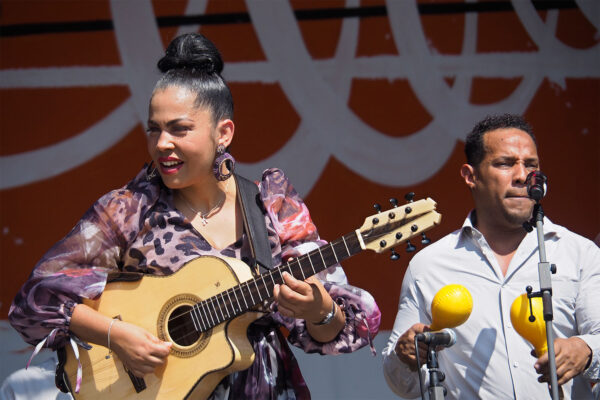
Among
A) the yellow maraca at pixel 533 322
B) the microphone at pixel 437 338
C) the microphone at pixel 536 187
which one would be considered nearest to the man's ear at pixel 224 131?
the microphone at pixel 437 338

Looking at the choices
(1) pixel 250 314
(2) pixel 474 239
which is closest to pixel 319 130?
(2) pixel 474 239

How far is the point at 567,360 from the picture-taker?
3010 mm

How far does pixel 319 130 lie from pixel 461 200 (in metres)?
0.88

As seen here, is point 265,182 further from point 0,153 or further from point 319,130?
point 0,153

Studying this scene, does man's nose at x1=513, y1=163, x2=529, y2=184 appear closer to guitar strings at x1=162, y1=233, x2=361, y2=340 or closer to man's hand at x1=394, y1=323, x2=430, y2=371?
man's hand at x1=394, y1=323, x2=430, y2=371

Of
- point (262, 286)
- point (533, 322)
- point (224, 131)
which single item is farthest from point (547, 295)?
point (224, 131)

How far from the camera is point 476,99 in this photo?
15.1 ft

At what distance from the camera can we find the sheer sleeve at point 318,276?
9.53 ft

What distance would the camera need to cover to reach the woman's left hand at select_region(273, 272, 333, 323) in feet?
8.94

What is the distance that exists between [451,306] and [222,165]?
Result: 983 millimetres

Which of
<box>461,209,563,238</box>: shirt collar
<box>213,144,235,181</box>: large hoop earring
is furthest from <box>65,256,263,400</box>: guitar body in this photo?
<box>461,209,563,238</box>: shirt collar

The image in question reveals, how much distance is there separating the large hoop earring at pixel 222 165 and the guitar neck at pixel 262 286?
1.50 feet

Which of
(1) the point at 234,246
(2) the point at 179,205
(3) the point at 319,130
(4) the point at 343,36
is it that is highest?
(4) the point at 343,36

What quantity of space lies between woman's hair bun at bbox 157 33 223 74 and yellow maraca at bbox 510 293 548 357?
144 centimetres
